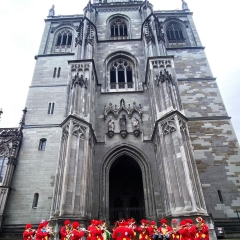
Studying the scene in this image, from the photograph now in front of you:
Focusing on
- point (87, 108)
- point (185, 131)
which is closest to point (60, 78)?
point (87, 108)

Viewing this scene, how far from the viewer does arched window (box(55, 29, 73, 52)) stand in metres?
22.7

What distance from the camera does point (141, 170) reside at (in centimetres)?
1395

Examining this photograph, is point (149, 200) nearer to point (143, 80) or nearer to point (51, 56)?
point (143, 80)

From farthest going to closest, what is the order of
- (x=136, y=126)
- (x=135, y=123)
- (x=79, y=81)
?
(x=135, y=123)
(x=136, y=126)
(x=79, y=81)

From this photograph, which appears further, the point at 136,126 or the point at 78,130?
the point at 136,126

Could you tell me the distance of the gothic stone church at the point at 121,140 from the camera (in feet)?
37.0

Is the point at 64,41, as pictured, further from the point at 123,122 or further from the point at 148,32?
the point at 123,122

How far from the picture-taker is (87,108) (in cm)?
1398

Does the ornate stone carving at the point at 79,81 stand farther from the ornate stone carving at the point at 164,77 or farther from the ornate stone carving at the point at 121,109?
the ornate stone carving at the point at 164,77

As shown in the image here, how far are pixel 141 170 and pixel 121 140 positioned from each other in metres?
2.36

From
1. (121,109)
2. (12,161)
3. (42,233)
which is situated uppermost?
(121,109)

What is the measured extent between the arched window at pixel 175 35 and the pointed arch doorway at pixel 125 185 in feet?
43.8

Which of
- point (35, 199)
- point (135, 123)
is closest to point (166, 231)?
point (135, 123)

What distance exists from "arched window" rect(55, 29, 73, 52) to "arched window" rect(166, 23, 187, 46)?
10.5 m
